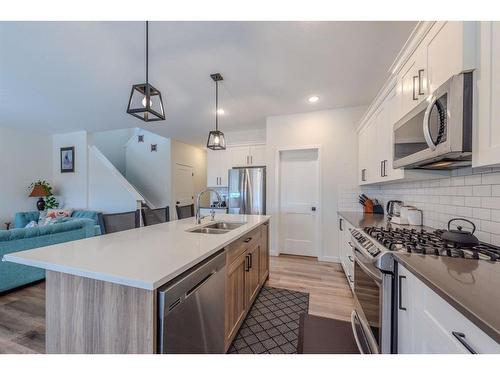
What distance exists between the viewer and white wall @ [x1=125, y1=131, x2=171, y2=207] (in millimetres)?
5621

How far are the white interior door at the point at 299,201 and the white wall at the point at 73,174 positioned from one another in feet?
15.4

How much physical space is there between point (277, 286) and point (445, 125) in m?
2.37

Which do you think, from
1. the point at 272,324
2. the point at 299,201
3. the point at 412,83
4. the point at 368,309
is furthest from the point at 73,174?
the point at 412,83

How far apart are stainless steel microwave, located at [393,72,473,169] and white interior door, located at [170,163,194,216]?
522 cm

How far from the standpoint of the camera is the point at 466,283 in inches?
31.6

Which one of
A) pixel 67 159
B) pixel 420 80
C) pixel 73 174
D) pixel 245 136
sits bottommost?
pixel 73 174

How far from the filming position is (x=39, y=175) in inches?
205

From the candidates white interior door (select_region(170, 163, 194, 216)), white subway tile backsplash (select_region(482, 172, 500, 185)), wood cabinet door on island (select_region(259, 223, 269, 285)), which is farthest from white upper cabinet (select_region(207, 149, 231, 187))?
white subway tile backsplash (select_region(482, 172, 500, 185))

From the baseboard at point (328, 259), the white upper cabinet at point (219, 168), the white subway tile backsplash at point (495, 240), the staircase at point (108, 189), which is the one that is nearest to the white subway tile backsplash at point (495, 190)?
the white subway tile backsplash at point (495, 240)

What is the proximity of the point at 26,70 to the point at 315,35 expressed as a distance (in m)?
3.20

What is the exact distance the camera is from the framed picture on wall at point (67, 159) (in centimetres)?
526

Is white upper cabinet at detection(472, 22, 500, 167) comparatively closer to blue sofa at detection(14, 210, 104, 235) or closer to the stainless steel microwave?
the stainless steel microwave

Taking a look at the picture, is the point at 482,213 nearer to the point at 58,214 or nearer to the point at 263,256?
the point at 263,256
